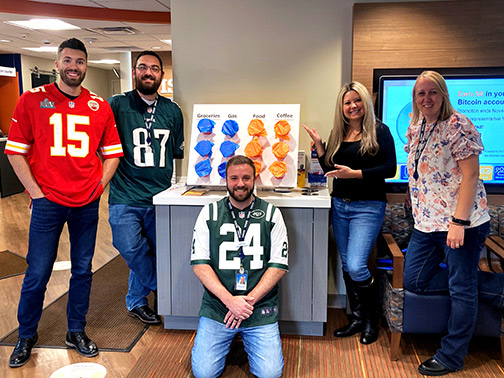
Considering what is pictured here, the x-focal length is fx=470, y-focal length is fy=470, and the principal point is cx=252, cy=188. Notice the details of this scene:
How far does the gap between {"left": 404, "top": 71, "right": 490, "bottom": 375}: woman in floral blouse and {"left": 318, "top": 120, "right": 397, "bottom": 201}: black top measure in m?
0.16

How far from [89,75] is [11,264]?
36.9 ft

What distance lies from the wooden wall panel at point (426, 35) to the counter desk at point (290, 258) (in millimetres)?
1036

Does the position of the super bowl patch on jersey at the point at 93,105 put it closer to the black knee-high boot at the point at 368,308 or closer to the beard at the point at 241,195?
the beard at the point at 241,195

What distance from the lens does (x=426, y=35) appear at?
311 cm

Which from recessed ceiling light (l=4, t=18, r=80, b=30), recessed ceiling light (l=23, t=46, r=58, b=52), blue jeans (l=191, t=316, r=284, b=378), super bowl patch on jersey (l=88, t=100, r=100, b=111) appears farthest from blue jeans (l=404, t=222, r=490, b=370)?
recessed ceiling light (l=23, t=46, r=58, b=52)

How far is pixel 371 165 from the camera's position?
2725 millimetres

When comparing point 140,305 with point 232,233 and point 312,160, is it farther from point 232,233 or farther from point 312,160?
point 312,160

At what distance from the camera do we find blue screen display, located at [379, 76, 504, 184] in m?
3.09

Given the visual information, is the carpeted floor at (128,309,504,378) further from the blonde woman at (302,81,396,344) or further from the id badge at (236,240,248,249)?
the id badge at (236,240,248,249)

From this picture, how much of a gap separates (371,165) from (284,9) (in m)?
1.30

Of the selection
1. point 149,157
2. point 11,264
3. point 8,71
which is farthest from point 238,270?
point 8,71

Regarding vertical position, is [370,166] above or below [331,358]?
above

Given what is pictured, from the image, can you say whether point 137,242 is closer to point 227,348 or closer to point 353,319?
point 227,348

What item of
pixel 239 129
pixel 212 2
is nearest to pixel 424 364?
pixel 239 129
